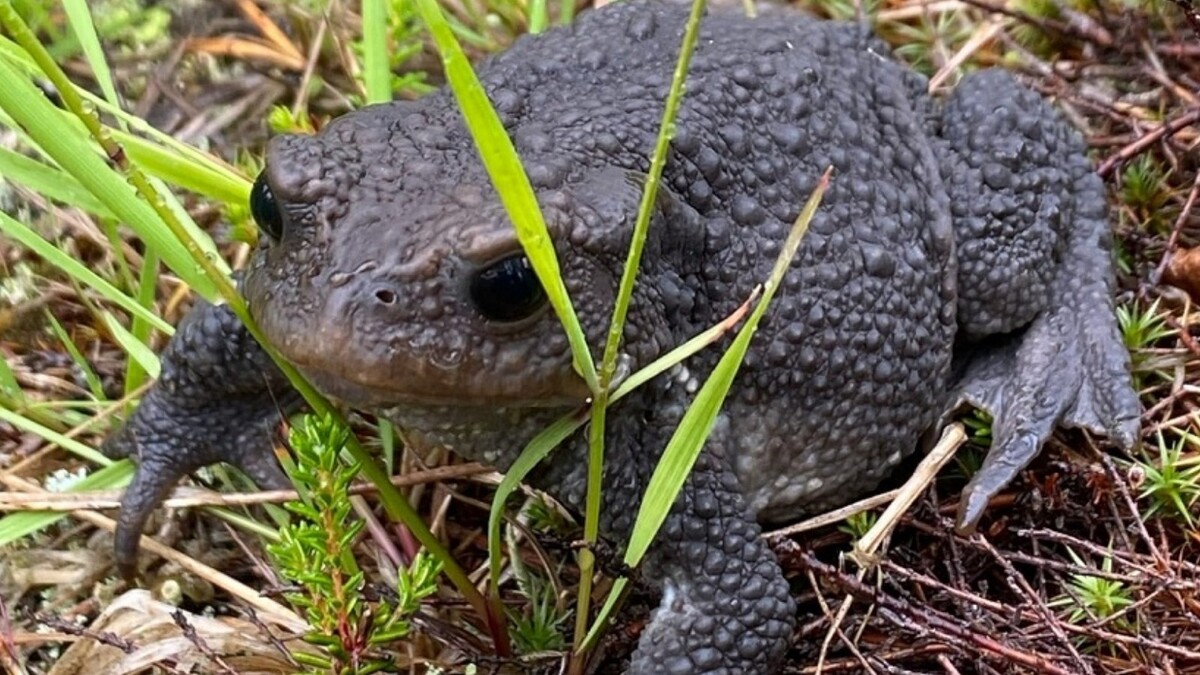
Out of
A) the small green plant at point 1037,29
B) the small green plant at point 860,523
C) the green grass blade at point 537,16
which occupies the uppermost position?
the green grass blade at point 537,16

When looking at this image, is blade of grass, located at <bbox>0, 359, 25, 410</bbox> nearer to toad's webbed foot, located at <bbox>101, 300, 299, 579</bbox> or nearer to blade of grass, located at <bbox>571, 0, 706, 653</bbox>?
toad's webbed foot, located at <bbox>101, 300, 299, 579</bbox>

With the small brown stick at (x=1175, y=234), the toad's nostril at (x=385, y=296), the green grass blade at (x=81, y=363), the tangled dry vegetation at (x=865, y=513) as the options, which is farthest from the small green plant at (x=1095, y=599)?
the green grass blade at (x=81, y=363)

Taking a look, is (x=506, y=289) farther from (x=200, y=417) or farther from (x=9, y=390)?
(x=9, y=390)

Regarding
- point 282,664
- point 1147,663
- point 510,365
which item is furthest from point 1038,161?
point 282,664

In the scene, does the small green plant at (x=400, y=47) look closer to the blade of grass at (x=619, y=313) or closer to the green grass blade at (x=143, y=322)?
the green grass blade at (x=143, y=322)

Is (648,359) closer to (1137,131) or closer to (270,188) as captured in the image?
(270,188)

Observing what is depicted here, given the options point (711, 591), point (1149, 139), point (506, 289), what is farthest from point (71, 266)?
point (1149, 139)
